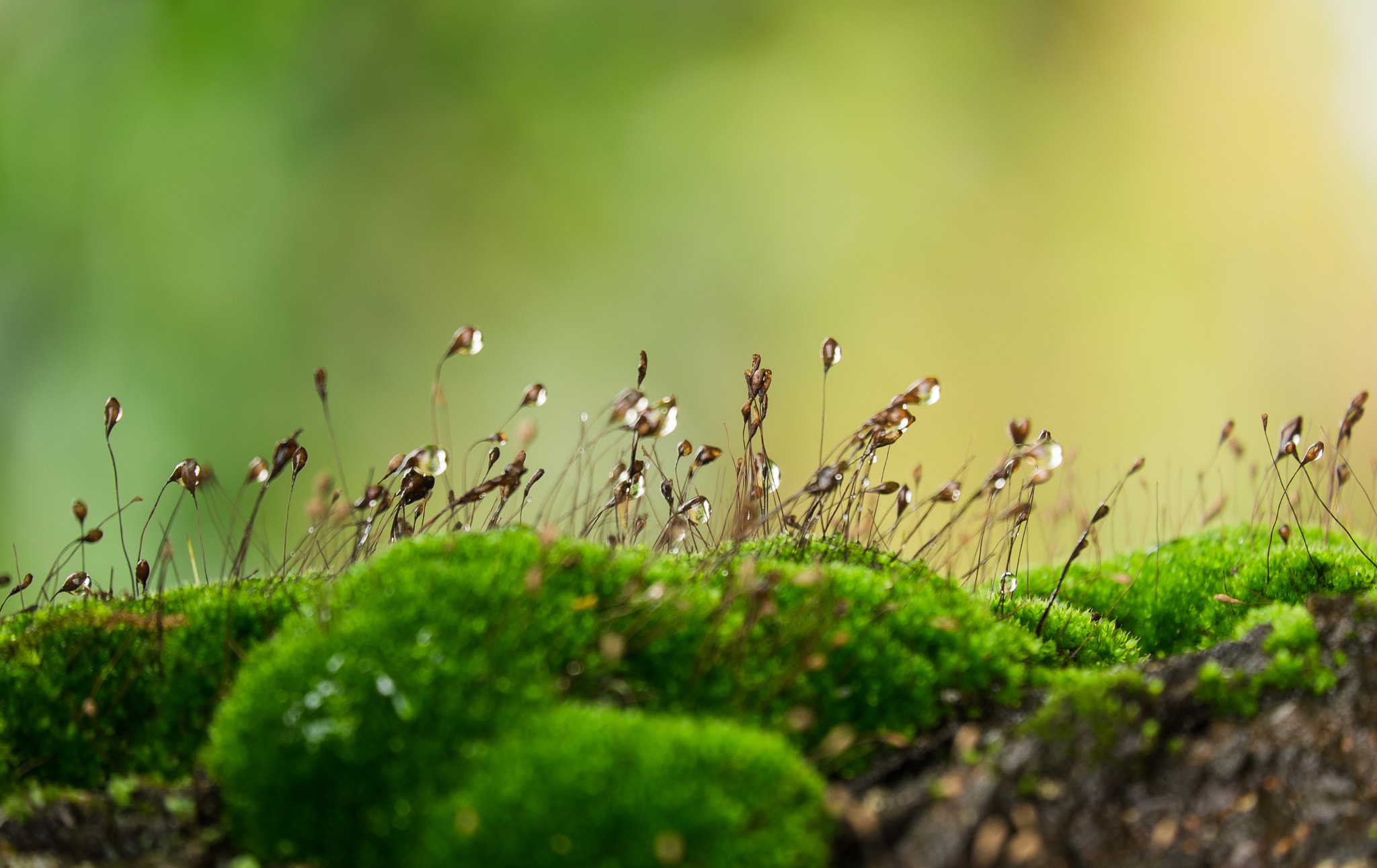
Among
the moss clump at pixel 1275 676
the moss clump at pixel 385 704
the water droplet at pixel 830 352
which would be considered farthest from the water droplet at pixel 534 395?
the moss clump at pixel 1275 676

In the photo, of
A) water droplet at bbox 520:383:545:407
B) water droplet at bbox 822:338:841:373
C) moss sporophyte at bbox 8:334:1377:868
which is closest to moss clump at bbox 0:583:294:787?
moss sporophyte at bbox 8:334:1377:868

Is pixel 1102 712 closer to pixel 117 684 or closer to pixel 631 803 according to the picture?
pixel 631 803

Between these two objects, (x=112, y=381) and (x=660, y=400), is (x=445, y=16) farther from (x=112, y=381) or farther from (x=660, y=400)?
(x=660, y=400)

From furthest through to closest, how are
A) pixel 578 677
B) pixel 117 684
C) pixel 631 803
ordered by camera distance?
pixel 117 684 → pixel 578 677 → pixel 631 803

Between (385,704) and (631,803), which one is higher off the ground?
(385,704)

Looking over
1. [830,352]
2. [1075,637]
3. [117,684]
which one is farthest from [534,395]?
[1075,637]

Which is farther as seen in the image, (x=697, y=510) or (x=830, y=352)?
(x=697, y=510)

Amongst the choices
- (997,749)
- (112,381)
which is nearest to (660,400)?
(997,749)
